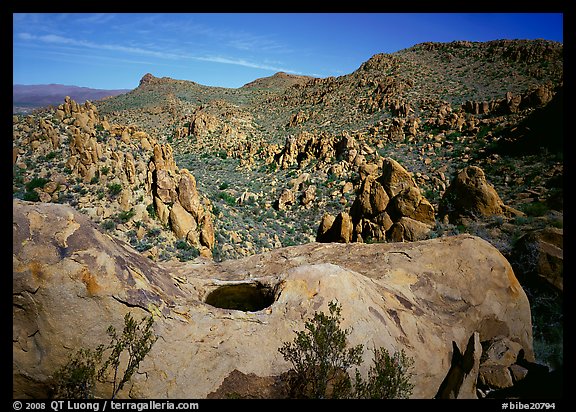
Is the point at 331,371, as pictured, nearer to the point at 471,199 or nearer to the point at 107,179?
the point at 471,199

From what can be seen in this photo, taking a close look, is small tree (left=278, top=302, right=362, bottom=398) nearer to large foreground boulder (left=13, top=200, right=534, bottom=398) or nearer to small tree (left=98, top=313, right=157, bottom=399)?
large foreground boulder (left=13, top=200, right=534, bottom=398)

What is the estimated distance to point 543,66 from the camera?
44.4 meters

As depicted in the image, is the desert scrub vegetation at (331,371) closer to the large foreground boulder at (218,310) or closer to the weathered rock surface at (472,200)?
the large foreground boulder at (218,310)

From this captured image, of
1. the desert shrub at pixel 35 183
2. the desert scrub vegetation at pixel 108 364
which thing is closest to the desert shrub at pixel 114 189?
the desert shrub at pixel 35 183

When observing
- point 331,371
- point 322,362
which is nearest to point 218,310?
point 322,362

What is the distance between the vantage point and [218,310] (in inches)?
204

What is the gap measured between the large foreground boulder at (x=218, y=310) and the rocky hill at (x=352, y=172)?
91.1 inches

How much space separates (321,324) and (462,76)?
58.8 m

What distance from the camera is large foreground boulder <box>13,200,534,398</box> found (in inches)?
158
